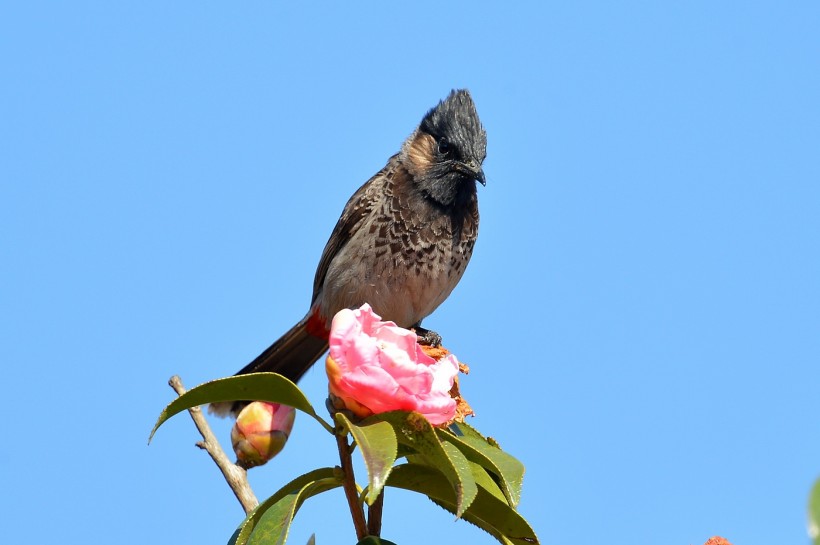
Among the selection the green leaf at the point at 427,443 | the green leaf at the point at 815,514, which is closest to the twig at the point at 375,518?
the green leaf at the point at 427,443

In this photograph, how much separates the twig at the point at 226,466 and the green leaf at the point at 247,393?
192 millimetres

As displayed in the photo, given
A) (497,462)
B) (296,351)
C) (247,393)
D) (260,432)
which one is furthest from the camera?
(296,351)

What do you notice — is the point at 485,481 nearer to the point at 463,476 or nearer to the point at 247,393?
the point at 463,476

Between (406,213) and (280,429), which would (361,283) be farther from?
(280,429)

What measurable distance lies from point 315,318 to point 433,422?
3.96m

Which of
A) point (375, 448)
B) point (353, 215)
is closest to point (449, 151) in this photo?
point (353, 215)

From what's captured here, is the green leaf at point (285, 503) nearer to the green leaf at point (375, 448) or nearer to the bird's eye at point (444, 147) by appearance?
the green leaf at point (375, 448)

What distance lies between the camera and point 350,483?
2010 mm

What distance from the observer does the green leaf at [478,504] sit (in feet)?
6.90

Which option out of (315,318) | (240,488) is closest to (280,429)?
(240,488)

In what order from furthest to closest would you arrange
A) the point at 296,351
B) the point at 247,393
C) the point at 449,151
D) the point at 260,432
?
the point at 296,351 → the point at 449,151 → the point at 260,432 → the point at 247,393

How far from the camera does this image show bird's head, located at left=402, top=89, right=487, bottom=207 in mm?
5254

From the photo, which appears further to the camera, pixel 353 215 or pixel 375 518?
pixel 353 215

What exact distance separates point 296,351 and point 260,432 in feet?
11.4
